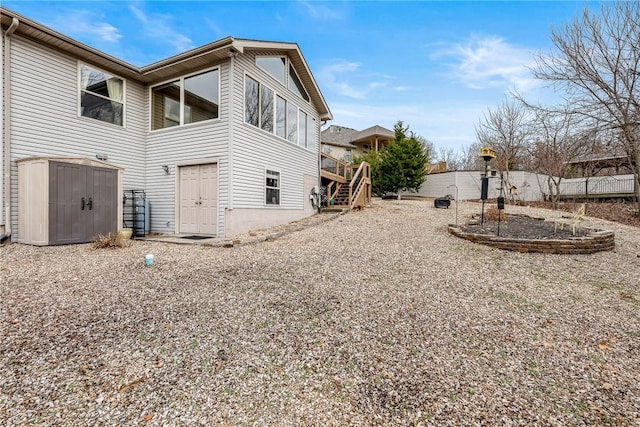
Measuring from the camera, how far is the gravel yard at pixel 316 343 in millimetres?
1984

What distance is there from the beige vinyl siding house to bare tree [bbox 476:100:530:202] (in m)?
15.4

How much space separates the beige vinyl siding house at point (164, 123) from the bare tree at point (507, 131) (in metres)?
15.4

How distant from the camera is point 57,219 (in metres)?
6.32

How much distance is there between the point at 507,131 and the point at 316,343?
71.4ft

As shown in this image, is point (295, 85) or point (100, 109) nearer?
point (100, 109)

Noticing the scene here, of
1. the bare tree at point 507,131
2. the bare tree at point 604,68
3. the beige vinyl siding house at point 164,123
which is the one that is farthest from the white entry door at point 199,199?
the bare tree at point 507,131

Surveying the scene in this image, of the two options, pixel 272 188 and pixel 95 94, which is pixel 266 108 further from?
pixel 95 94

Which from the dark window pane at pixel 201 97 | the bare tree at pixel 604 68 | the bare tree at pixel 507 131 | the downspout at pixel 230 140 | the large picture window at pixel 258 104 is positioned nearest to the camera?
the downspout at pixel 230 140

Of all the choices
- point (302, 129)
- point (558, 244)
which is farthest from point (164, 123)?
point (558, 244)

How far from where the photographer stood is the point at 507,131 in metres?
19.3

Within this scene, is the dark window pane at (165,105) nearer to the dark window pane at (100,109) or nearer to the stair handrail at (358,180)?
the dark window pane at (100,109)

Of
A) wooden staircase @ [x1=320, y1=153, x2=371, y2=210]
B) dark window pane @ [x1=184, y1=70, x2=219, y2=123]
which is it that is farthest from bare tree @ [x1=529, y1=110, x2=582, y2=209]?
dark window pane @ [x1=184, y1=70, x2=219, y2=123]

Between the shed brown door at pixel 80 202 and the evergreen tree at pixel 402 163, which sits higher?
the evergreen tree at pixel 402 163

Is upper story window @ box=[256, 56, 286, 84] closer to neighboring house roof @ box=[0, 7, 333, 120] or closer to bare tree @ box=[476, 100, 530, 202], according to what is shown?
neighboring house roof @ box=[0, 7, 333, 120]
